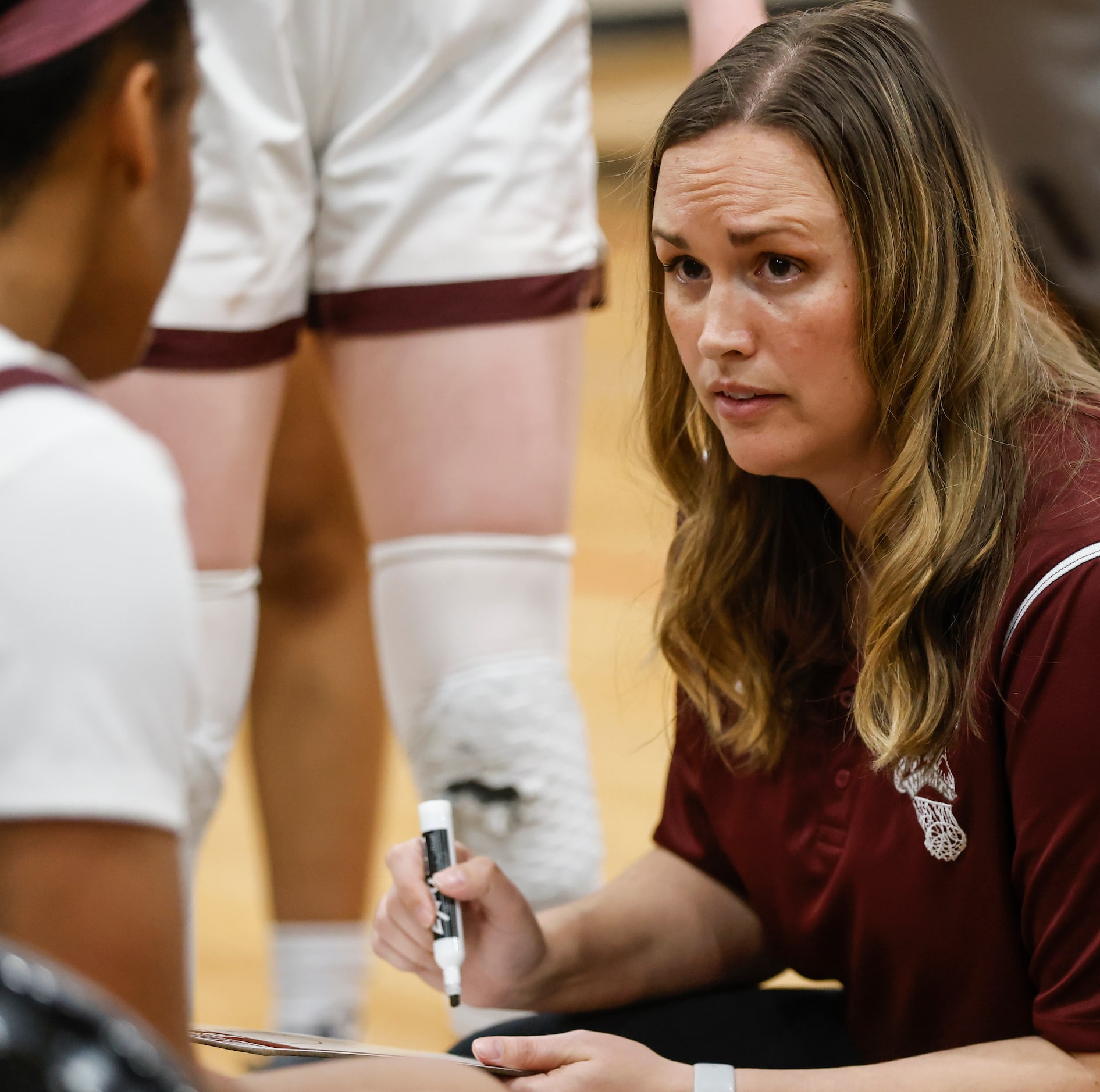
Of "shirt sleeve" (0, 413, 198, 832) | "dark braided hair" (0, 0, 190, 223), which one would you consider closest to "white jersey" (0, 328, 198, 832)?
"shirt sleeve" (0, 413, 198, 832)

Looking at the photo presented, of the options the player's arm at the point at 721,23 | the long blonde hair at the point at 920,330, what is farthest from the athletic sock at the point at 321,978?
the player's arm at the point at 721,23

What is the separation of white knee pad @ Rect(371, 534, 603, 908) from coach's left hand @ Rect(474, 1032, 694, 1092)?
39cm

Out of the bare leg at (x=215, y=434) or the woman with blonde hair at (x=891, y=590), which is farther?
the bare leg at (x=215, y=434)

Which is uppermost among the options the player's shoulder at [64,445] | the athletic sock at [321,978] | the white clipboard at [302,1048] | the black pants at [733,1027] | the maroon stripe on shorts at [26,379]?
the maroon stripe on shorts at [26,379]

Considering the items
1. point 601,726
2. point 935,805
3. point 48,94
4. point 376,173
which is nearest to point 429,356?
point 376,173

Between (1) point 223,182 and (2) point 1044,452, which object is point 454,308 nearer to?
(1) point 223,182

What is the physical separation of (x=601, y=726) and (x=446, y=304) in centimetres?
135

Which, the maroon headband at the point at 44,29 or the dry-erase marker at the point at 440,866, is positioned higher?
the maroon headband at the point at 44,29

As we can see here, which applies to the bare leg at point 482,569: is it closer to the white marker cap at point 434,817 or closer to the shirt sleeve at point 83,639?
the white marker cap at point 434,817

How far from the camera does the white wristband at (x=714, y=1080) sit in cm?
104

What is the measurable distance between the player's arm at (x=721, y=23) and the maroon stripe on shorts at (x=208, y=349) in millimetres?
436

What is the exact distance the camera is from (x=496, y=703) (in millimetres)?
1412

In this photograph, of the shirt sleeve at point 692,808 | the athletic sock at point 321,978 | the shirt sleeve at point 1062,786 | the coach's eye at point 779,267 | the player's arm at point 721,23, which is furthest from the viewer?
the athletic sock at point 321,978

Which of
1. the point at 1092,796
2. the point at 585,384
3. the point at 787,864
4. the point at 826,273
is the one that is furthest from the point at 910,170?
the point at 585,384
